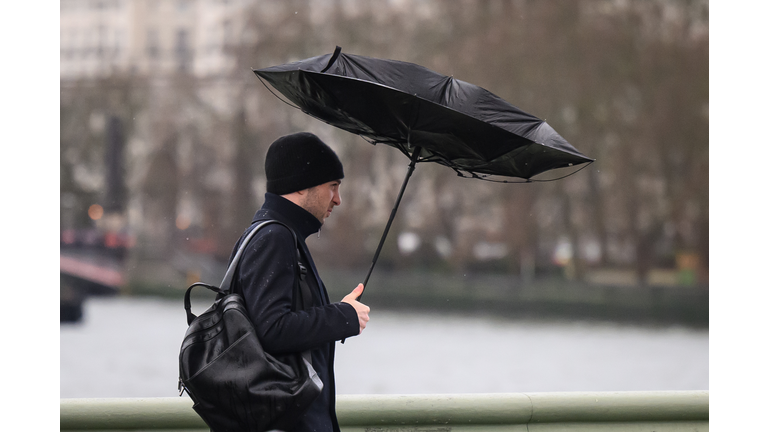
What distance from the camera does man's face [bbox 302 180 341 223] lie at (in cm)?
182

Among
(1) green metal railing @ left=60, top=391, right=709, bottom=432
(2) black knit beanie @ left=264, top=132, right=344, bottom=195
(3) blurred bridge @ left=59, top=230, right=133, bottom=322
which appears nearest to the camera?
(2) black knit beanie @ left=264, top=132, right=344, bottom=195

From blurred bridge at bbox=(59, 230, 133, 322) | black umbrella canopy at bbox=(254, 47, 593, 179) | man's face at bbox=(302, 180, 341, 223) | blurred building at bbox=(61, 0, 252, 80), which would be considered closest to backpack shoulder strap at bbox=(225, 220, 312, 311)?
man's face at bbox=(302, 180, 341, 223)

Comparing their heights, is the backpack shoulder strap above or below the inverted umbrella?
below

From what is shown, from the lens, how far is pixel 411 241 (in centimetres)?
3391

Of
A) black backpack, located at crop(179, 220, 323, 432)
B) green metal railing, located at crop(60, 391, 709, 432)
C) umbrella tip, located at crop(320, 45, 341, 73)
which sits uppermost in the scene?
umbrella tip, located at crop(320, 45, 341, 73)

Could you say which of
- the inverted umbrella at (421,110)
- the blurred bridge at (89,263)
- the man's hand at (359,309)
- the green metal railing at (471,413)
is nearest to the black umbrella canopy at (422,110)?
the inverted umbrella at (421,110)

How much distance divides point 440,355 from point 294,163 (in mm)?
30062

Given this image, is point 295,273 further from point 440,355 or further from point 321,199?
point 440,355

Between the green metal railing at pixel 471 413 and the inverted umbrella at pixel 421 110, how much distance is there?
88 centimetres

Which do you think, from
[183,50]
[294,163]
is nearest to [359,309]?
[294,163]

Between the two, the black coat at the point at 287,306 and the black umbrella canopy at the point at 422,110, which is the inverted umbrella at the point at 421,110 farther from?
the black coat at the point at 287,306

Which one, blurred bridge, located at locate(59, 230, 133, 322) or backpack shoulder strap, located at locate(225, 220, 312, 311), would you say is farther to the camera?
blurred bridge, located at locate(59, 230, 133, 322)

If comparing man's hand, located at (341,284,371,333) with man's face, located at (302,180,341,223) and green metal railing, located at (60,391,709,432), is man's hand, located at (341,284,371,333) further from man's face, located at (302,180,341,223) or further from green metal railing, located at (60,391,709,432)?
green metal railing, located at (60,391,709,432)

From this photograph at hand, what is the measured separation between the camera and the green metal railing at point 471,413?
2486 millimetres
